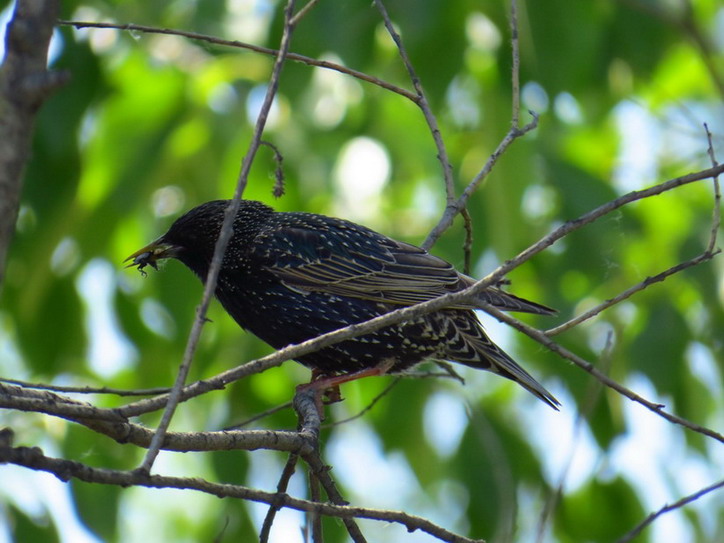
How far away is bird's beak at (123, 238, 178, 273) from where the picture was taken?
4.62 metres

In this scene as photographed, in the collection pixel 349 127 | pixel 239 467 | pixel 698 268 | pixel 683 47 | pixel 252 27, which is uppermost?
pixel 683 47

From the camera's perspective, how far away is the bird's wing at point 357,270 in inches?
171

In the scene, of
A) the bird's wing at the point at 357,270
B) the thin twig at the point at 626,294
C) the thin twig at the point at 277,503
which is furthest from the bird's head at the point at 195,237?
the thin twig at the point at 626,294

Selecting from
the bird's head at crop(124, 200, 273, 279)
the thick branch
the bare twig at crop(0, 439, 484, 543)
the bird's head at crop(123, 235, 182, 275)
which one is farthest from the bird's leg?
the thick branch

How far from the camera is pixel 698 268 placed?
15.7 feet

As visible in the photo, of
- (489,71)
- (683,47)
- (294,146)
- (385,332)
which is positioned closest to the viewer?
(385,332)

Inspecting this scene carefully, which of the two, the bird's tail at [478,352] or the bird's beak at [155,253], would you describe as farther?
the bird's beak at [155,253]

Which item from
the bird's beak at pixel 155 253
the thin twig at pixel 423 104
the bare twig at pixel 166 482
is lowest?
the bare twig at pixel 166 482

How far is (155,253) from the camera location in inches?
185

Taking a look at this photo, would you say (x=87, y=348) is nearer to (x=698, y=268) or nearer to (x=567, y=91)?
(x=567, y=91)

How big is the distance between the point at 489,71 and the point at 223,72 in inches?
55.1

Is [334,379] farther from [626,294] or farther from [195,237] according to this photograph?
[626,294]

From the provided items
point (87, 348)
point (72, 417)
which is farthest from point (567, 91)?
point (72, 417)

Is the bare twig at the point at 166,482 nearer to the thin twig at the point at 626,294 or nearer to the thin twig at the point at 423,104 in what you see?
the thin twig at the point at 626,294
